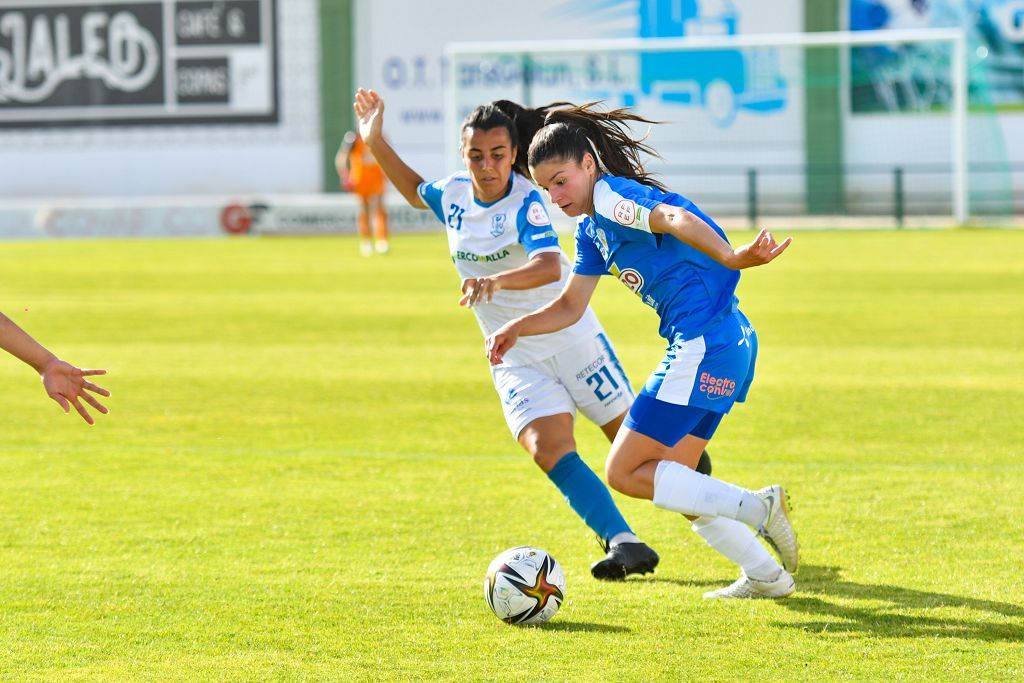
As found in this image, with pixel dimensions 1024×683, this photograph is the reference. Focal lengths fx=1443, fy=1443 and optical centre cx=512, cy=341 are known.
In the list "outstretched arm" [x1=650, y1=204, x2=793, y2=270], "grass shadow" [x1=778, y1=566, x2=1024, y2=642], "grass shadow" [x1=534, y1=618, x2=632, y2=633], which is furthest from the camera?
"grass shadow" [x1=534, y1=618, x2=632, y2=633]

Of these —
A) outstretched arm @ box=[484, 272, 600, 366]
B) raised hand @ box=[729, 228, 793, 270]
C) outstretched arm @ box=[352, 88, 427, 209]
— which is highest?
outstretched arm @ box=[352, 88, 427, 209]

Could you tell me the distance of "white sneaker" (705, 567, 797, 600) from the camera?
5.18 m

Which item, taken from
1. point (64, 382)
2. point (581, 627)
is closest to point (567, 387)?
point (581, 627)

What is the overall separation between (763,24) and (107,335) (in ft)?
79.7

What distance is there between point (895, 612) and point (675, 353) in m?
1.18

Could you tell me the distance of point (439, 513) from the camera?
22.4ft

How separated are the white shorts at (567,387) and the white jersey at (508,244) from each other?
46 millimetres

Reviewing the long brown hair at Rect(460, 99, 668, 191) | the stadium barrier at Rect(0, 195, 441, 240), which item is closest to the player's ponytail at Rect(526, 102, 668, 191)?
the long brown hair at Rect(460, 99, 668, 191)

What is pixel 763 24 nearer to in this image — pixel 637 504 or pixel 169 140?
pixel 169 140

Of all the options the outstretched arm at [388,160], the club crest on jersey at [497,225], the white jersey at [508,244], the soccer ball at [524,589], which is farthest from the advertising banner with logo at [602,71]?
the soccer ball at [524,589]

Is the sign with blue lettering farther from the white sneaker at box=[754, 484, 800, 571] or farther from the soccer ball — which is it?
the soccer ball

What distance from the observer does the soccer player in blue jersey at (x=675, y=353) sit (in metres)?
4.98

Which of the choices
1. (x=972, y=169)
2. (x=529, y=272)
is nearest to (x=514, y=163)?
(x=529, y=272)

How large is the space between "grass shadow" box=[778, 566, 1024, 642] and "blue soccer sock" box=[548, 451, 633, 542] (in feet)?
2.46
